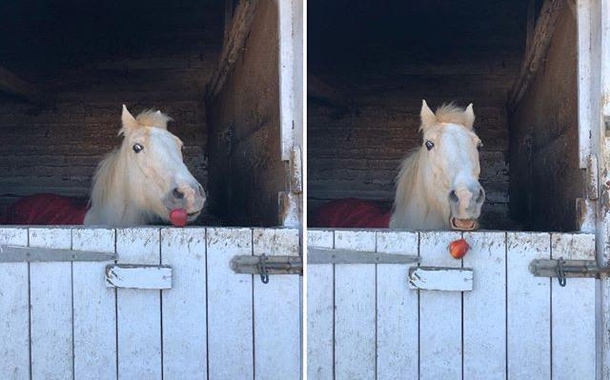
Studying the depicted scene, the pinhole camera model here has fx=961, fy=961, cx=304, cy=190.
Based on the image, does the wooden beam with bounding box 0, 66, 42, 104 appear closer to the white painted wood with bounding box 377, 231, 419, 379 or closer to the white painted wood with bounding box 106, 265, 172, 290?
the white painted wood with bounding box 106, 265, 172, 290

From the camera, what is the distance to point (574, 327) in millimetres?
2725

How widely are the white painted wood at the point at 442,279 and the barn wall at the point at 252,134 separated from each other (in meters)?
0.51

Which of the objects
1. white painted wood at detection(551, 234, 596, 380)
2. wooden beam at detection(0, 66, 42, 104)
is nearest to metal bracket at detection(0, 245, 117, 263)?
white painted wood at detection(551, 234, 596, 380)

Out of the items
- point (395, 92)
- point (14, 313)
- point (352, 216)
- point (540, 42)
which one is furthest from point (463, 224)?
point (395, 92)

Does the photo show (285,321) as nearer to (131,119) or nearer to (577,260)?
(577,260)

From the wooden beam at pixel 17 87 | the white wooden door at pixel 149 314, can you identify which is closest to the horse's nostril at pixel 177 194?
the white wooden door at pixel 149 314

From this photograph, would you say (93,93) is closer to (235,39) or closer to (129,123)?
(235,39)

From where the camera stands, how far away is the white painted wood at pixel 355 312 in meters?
2.74

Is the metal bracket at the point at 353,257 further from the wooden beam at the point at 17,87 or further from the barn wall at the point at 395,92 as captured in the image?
the wooden beam at the point at 17,87

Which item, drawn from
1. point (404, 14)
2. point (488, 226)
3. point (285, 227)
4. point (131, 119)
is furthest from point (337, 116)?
point (285, 227)

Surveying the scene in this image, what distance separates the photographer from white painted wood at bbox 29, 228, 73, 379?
2709 mm

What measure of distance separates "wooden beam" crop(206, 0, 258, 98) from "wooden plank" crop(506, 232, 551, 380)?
Result: 157 cm

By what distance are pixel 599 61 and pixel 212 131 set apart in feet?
8.69

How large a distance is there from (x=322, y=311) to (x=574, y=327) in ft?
2.35
